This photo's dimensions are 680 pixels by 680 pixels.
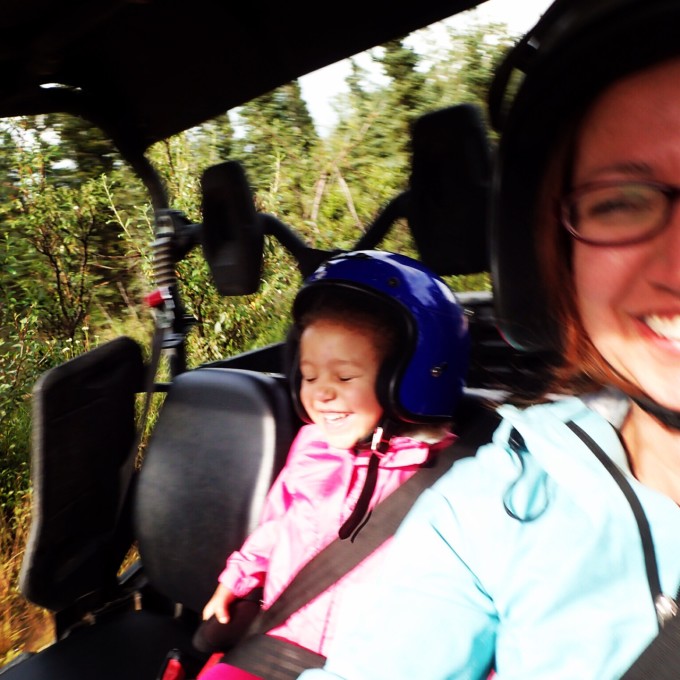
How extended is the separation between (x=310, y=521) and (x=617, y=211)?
3.39 feet

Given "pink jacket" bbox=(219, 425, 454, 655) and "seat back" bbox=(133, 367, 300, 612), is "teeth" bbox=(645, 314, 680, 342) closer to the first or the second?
"pink jacket" bbox=(219, 425, 454, 655)

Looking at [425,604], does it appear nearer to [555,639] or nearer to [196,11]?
[555,639]

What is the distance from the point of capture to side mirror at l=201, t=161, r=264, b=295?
1.86m

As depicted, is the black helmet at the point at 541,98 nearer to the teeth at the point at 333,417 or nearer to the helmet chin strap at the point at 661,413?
the helmet chin strap at the point at 661,413

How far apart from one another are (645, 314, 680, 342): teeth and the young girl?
28.2 inches

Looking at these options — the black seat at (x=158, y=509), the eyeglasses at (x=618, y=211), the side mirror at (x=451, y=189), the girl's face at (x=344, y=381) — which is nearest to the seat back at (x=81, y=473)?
the black seat at (x=158, y=509)

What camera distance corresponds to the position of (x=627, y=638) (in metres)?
0.82

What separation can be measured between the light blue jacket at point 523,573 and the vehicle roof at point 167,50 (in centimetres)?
103

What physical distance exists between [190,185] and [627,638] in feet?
13.8

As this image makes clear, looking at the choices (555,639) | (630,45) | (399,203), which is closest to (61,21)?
(399,203)

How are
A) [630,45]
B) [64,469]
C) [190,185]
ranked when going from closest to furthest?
[630,45], [64,469], [190,185]

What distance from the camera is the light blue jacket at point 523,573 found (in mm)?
831

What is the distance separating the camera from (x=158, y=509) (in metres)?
1.87

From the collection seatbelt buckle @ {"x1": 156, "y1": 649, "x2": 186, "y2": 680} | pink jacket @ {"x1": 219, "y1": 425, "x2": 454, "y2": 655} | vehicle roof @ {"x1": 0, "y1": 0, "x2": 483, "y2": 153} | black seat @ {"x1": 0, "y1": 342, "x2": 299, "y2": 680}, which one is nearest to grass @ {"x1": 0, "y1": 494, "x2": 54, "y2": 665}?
black seat @ {"x1": 0, "y1": 342, "x2": 299, "y2": 680}
